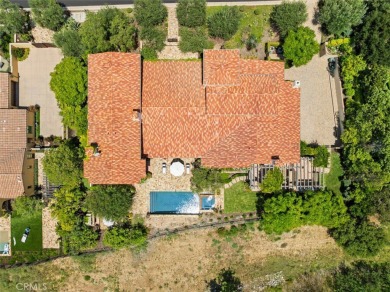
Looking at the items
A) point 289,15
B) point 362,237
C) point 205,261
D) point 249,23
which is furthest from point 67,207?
point 362,237

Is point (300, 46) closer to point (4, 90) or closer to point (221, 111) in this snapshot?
point (221, 111)

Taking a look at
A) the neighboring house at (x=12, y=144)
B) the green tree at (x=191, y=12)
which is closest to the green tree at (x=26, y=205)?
the neighboring house at (x=12, y=144)

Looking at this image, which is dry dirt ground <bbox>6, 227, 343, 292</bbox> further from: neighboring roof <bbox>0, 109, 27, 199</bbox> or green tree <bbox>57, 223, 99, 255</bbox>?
neighboring roof <bbox>0, 109, 27, 199</bbox>

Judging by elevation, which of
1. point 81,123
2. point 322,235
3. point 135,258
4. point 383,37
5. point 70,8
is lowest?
point 135,258

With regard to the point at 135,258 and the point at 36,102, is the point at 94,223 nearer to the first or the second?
the point at 135,258

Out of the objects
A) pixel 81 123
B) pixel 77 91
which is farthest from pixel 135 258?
pixel 77 91
